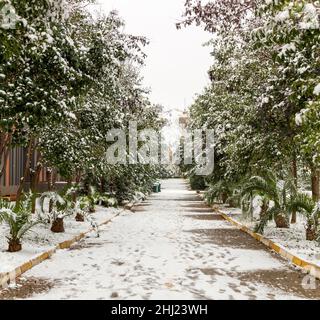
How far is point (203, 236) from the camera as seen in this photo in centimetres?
1448

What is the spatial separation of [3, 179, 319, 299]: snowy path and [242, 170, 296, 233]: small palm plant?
→ 0.85 meters

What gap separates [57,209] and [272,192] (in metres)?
5.75

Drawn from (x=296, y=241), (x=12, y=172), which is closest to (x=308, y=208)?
(x=296, y=241)

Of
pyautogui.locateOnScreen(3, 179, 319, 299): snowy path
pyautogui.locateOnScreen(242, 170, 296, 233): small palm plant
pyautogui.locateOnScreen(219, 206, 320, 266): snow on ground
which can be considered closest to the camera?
pyautogui.locateOnScreen(3, 179, 319, 299): snowy path

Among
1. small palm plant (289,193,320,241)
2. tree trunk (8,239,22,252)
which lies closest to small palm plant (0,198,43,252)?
tree trunk (8,239,22,252)

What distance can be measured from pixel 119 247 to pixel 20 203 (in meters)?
2.57

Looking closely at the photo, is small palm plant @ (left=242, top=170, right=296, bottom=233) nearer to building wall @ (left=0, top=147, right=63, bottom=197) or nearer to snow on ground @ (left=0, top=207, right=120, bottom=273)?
snow on ground @ (left=0, top=207, right=120, bottom=273)

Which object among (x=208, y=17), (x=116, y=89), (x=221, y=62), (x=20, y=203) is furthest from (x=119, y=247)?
(x=221, y=62)

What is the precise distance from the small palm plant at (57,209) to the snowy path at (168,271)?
921mm

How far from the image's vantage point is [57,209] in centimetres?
1352

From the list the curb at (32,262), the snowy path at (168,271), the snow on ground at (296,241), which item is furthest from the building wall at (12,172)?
the snow on ground at (296,241)

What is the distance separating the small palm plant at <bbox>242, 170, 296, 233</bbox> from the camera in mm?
13320

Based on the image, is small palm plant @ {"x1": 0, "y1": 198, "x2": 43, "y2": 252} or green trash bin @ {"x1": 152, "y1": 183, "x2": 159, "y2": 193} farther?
green trash bin @ {"x1": 152, "y1": 183, "x2": 159, "y2": 193}

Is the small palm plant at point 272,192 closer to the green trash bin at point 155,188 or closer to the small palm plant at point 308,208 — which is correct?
the small palm plant at point 308,208
